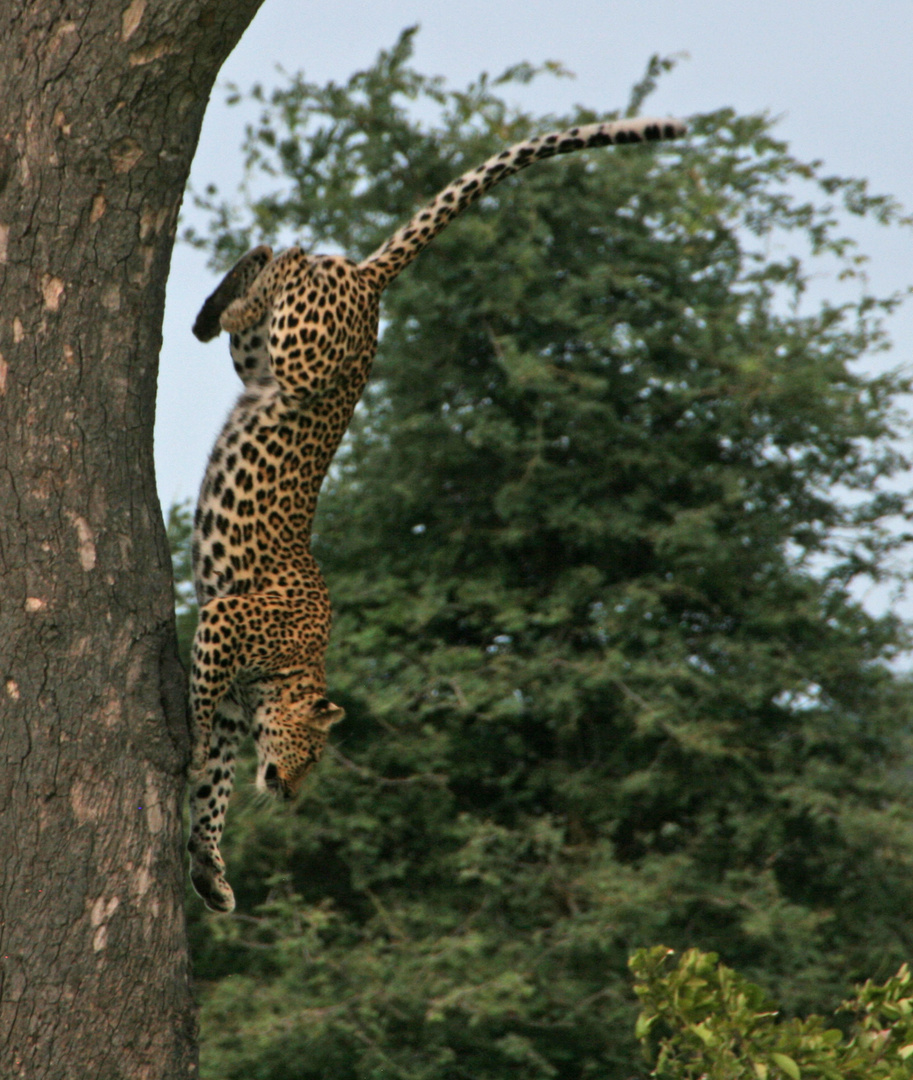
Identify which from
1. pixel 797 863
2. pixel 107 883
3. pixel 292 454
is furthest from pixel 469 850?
pixel 107 883

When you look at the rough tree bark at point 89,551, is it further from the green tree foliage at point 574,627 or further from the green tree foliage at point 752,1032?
the green tree foliage at point 574,627

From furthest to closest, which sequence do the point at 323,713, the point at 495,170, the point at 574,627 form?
1. the point at 574,627
2. the point at 495,170
3. the point at 323,713

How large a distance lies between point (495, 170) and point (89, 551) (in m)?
1.76

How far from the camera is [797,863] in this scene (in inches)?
311

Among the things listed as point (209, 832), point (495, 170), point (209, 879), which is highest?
point (495, 170)

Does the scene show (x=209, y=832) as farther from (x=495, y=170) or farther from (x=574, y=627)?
(x=574, y=627)

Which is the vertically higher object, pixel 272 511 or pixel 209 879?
pixel 272 511

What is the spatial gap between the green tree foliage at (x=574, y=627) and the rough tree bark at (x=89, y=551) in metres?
3.89

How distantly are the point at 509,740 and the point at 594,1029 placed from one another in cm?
161

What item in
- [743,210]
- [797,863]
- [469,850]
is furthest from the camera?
[743,210]

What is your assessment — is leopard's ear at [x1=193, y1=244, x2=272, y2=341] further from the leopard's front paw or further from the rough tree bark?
the leopard's front paw

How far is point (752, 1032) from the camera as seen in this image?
3598mm

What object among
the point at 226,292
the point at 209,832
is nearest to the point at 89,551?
the point at 209,832

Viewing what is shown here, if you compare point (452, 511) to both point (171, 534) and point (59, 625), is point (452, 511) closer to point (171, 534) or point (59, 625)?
point (171, 534)
